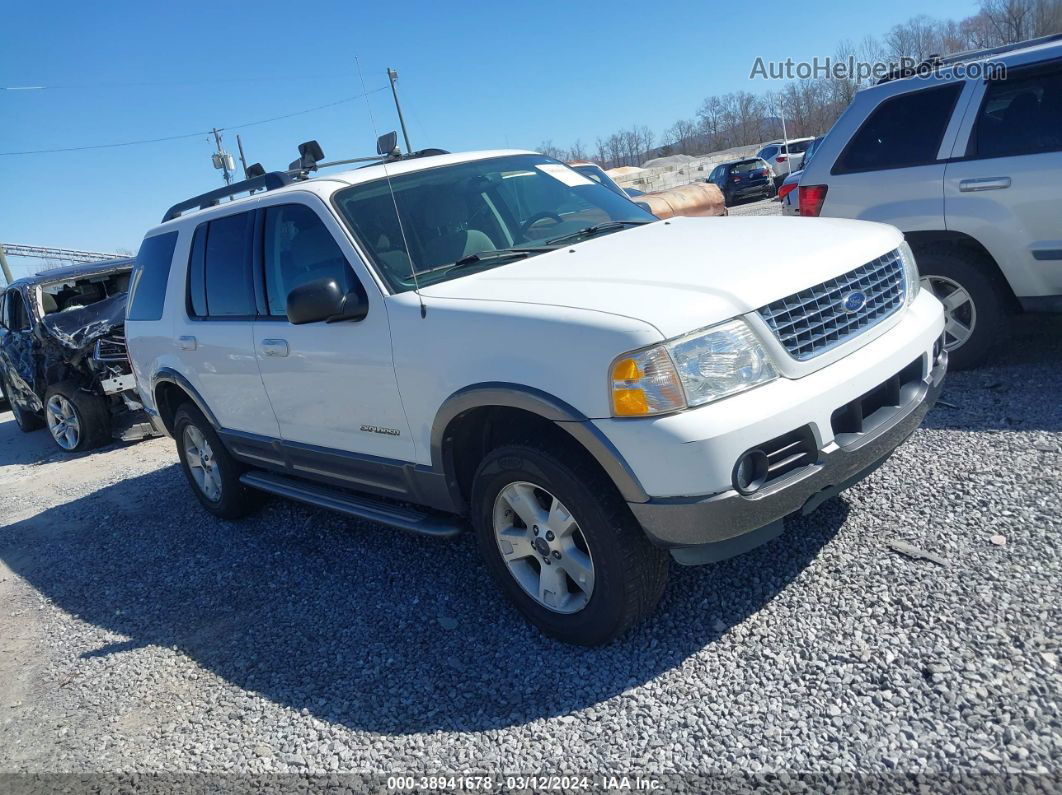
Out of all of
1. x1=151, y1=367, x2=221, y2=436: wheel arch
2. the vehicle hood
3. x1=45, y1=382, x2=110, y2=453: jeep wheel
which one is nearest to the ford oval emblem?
the vehicle hood

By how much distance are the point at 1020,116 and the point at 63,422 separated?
10210 mm

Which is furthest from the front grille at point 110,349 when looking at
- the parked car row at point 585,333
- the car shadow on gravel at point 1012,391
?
the car shadow on gravel at point 1012,391

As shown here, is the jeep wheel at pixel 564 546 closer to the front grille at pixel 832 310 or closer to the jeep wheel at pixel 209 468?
the front grille at pixel 832 310

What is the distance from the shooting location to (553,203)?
4312 millimetres

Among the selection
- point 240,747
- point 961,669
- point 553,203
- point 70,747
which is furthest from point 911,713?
point 70,747

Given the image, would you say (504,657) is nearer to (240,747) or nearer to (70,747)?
(240,747)

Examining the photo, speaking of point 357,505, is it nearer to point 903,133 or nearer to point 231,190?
point 231,190

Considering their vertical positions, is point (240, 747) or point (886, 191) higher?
point (886, 191)

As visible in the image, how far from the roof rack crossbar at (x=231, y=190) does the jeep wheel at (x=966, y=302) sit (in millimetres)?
4164

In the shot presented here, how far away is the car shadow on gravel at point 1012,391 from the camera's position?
15.1 ft

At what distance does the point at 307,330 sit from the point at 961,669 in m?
3.14

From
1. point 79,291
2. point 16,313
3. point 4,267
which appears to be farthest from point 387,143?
A: point 4,267

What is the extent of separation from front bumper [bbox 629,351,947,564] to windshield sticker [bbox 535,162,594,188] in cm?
228

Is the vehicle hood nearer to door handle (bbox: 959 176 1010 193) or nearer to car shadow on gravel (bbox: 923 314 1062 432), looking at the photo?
car shadow on gravel (bbox: 923 314 1062 432)
